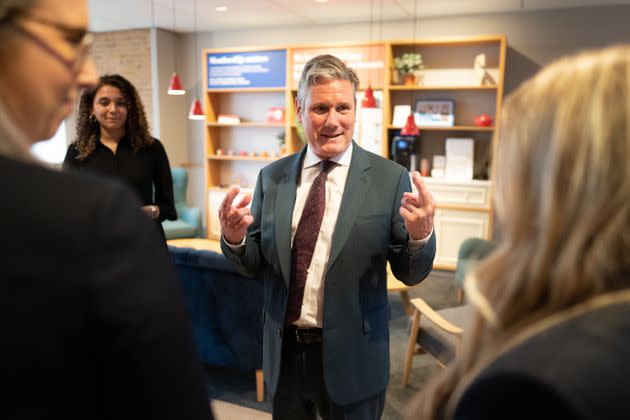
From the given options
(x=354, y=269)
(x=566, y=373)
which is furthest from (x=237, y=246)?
(x=566, y=373)

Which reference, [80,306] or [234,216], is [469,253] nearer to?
[234,216]

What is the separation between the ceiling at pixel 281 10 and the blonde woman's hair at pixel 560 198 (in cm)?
516

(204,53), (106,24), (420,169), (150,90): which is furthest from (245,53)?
(420,169)

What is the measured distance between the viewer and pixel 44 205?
444 millimetres

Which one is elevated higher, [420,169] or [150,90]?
[150,90]

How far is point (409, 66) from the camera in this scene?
5.71 metres

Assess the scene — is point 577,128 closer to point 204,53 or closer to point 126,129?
point 126,129

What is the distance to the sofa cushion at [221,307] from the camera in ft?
8.75

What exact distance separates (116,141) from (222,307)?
1092mm

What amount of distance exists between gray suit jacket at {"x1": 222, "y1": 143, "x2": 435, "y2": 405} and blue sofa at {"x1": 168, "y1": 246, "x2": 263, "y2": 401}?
108 centimetres

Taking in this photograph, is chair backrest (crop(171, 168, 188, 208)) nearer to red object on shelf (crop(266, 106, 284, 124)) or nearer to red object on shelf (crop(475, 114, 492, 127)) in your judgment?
red object on shelf (crop(266, 106, 284, 124))

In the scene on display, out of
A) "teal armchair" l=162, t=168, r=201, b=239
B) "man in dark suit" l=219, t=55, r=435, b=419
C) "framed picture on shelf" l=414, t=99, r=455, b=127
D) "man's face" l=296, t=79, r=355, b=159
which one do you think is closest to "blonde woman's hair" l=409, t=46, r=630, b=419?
"man in dark suit" l=219, t=55, r=435, b=419

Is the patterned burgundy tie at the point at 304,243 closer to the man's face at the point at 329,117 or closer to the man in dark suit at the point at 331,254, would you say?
the man in dark suit at the point at 331,254

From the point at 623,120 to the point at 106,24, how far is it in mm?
7470
